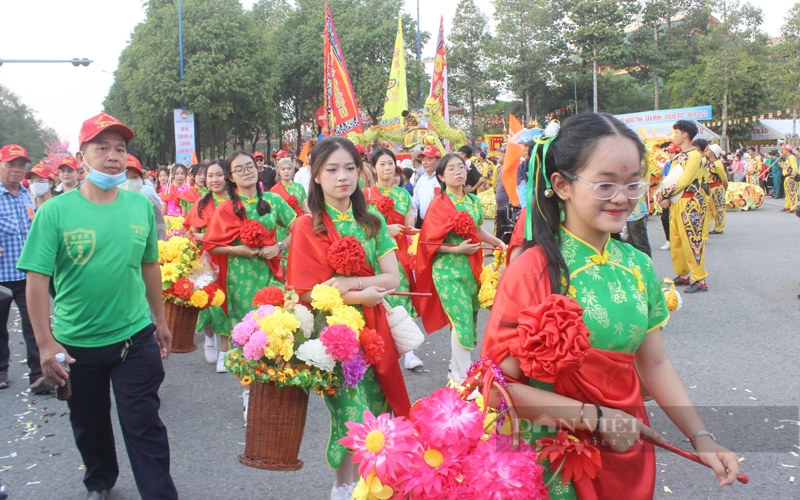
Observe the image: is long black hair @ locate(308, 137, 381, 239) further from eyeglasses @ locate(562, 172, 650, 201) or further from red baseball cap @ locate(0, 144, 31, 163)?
red baseball cap @ locate(0, 144, 31, 163)

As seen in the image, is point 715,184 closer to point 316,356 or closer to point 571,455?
point 316,356

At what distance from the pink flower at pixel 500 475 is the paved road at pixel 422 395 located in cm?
241

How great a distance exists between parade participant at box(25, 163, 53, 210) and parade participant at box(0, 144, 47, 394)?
1532 mm

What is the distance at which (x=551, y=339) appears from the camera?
1.82m

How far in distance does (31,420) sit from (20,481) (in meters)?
1.28

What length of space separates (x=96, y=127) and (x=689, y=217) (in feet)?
26.2

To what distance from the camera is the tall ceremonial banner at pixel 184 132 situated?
32.2 metres

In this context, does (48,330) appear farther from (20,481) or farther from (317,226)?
(20,481)

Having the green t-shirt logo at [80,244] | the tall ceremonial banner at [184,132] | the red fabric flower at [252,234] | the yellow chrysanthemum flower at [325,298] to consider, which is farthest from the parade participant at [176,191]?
the tall ceremonial banner at [184,132]

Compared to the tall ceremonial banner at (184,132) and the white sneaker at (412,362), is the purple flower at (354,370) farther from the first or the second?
the tall ceremonial banner at (184,132)

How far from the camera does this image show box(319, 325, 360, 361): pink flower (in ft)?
10.7

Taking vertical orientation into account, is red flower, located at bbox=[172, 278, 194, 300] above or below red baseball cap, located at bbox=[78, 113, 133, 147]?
below

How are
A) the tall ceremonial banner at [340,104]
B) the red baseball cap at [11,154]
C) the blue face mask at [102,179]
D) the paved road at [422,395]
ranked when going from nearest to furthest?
the blue face mask at [102,179] < the paved road at [422,395] < the red baseball cap at [11,154] < the tall ceremonial banner at [340,104]

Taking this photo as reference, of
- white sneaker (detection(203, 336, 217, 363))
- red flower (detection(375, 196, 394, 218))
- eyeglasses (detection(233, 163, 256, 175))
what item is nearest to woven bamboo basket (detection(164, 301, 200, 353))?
eyeglasses (detection(233, 163, 256, 175))
